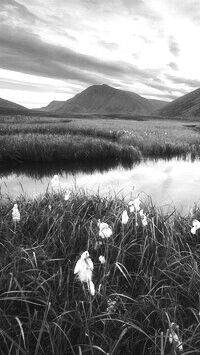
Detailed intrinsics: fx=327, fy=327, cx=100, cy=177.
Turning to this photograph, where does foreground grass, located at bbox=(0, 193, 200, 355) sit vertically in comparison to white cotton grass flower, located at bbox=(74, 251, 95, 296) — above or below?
below

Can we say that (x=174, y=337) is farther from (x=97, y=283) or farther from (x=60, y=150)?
(x=60, y=150)

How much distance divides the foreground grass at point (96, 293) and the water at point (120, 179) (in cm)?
313

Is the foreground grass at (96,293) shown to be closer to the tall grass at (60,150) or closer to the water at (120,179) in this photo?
the water at (120,179)

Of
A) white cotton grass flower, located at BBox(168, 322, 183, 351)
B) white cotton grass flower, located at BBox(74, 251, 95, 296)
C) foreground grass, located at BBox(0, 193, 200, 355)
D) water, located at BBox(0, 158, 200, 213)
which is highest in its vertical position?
white cotton grass flower, located at BBox(74, 251, 95, 296)

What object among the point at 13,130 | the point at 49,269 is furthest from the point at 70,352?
the point at 13,130

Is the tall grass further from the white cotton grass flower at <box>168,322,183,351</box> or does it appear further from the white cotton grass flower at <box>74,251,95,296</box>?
the white cotton grass flower at <box>168,322,183,351</box>

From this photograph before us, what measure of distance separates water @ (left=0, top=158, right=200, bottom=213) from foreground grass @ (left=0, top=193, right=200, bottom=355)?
10.3ft

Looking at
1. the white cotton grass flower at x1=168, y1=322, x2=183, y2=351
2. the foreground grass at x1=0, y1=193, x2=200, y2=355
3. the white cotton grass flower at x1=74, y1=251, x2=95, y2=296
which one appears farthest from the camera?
the foreground grass at x1=0, y1=193, x2=200, y2=355

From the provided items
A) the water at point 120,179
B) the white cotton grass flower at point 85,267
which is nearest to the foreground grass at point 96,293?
the white cotton grass flower at point 85,267

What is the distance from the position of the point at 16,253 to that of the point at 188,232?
300 centimetres

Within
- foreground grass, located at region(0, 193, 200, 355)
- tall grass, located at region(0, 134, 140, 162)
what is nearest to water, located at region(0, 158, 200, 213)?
tall grass, located at region(0, 134, 140, 162)

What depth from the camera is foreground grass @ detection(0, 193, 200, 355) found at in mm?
3158

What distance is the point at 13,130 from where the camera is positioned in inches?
965

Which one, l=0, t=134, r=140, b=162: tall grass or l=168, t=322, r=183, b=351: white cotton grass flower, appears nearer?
l=168, t=322, r=183, b=351: white cotton grass flower
